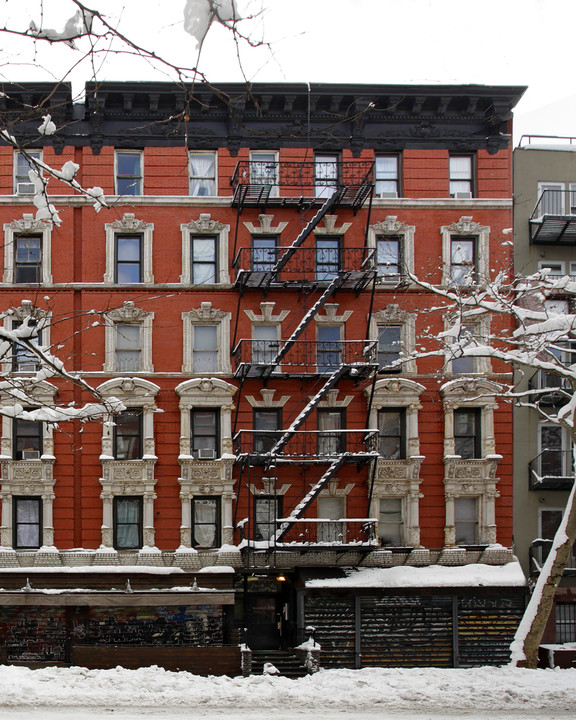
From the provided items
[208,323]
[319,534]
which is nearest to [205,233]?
[208,323]

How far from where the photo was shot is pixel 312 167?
29344mm

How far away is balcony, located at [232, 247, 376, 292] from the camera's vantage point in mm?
27719

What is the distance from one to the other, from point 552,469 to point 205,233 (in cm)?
1259

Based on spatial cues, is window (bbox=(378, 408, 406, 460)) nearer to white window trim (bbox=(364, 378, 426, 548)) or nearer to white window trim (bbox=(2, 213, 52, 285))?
white window trim (bbox=(364, 378, 426, 548))

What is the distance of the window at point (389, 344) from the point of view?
28969mm

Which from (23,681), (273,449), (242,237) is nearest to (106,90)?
(242,237)

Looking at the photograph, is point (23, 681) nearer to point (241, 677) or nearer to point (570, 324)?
point (241, 677)

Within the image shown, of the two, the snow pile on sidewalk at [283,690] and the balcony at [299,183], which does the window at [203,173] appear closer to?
the balcony at [299,183]

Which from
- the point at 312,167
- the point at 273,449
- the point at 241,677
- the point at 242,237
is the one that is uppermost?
the point at 312,167

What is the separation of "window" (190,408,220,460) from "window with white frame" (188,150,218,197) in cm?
658

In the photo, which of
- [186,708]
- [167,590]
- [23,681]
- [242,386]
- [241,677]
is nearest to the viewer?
[186,708]

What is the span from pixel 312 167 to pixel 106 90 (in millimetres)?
6424

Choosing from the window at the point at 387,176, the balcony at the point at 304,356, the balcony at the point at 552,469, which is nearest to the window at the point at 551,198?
the window at the point at 387,176

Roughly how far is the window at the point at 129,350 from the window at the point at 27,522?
4.55 meters
